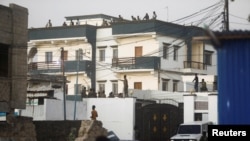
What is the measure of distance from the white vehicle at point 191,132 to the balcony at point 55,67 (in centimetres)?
1889

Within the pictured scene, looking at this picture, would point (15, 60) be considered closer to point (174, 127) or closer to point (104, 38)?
point (174, 127)

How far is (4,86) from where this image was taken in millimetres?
25516

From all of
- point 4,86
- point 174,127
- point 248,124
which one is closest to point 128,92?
point 174,127

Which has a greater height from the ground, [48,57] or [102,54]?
[102,54]

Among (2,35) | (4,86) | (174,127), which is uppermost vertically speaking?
(2,35)

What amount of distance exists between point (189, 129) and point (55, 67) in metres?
21.7

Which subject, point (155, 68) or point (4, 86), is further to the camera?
point (155, 68)

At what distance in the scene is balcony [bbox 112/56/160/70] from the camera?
136 feet

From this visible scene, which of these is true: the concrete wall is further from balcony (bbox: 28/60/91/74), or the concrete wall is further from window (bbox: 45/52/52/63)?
window (bbox: 45/52/52/63)

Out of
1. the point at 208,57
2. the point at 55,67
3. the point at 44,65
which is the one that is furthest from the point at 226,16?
the point at 44,65

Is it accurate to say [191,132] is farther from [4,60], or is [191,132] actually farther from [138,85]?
[138,85]

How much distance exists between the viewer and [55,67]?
46.2m

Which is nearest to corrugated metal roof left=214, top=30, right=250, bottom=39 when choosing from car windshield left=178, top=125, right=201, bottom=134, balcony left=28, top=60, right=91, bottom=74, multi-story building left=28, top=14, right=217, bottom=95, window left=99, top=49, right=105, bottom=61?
car windshield left=178, top=125, right=201, bottom=134

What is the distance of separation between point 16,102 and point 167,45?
754 inches
